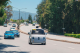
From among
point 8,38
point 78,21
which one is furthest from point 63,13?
point 8,38

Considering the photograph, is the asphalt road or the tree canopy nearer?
the asphalt road

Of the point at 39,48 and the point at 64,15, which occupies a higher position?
the point at 64,15

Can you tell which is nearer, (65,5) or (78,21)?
(78,21)

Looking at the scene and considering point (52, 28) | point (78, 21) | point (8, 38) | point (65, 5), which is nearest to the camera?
point (8, 38)

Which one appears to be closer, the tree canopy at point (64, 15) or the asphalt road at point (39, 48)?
the asphalt road at point (39, 48)

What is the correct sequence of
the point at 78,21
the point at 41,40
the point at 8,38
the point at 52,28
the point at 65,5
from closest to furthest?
the point at 41,40 < the point at 8,38 < the point at 78,21 < the point at 65,5 < the point at 52,28

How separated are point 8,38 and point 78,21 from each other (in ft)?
87.0

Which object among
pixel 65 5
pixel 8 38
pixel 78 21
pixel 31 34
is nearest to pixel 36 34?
pixel 31 34

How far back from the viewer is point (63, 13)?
58344 millimetres

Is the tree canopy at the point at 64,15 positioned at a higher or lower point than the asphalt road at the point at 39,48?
higher

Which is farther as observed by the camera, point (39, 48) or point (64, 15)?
point (64, 15)

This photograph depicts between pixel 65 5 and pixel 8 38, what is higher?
pixel 65 5

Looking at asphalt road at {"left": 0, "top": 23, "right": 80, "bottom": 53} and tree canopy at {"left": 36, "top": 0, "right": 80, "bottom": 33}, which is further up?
tree canopy at {"left": 36, "top": 0, "right": 80, "bottom": 33}

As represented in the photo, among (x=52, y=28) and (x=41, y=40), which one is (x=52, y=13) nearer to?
(x=52, y=28)
